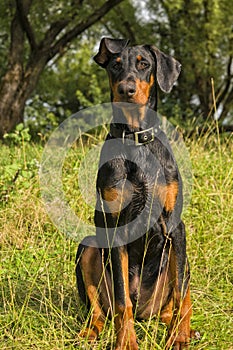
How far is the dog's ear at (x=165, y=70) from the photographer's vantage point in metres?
3.36

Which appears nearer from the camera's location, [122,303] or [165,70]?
[122,303]

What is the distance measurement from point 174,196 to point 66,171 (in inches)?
124

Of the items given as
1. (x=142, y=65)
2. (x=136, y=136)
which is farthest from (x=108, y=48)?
(x=136, y=136)

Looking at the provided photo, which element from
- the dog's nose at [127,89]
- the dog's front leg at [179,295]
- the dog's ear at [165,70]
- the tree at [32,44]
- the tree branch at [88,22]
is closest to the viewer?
the dog's nose at [127,89]

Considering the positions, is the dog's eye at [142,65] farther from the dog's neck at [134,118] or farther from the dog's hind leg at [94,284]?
the dog's hind leg at [94,284]

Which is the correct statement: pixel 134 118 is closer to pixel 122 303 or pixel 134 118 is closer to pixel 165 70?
pixel 165 70

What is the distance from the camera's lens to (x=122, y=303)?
3135mm

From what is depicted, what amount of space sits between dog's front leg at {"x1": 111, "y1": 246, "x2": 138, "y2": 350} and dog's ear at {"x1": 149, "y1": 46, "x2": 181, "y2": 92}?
38.8 inches

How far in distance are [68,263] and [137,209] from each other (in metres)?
1.33

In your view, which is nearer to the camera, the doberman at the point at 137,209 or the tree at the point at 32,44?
the doberman at the point at 137,209

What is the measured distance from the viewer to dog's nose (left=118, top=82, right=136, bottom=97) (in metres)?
3.08

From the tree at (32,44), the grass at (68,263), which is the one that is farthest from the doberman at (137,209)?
the tree at (32,44)

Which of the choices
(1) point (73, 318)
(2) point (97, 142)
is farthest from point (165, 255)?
(2) point (97, 142)

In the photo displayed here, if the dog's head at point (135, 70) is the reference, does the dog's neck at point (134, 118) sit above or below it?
below
